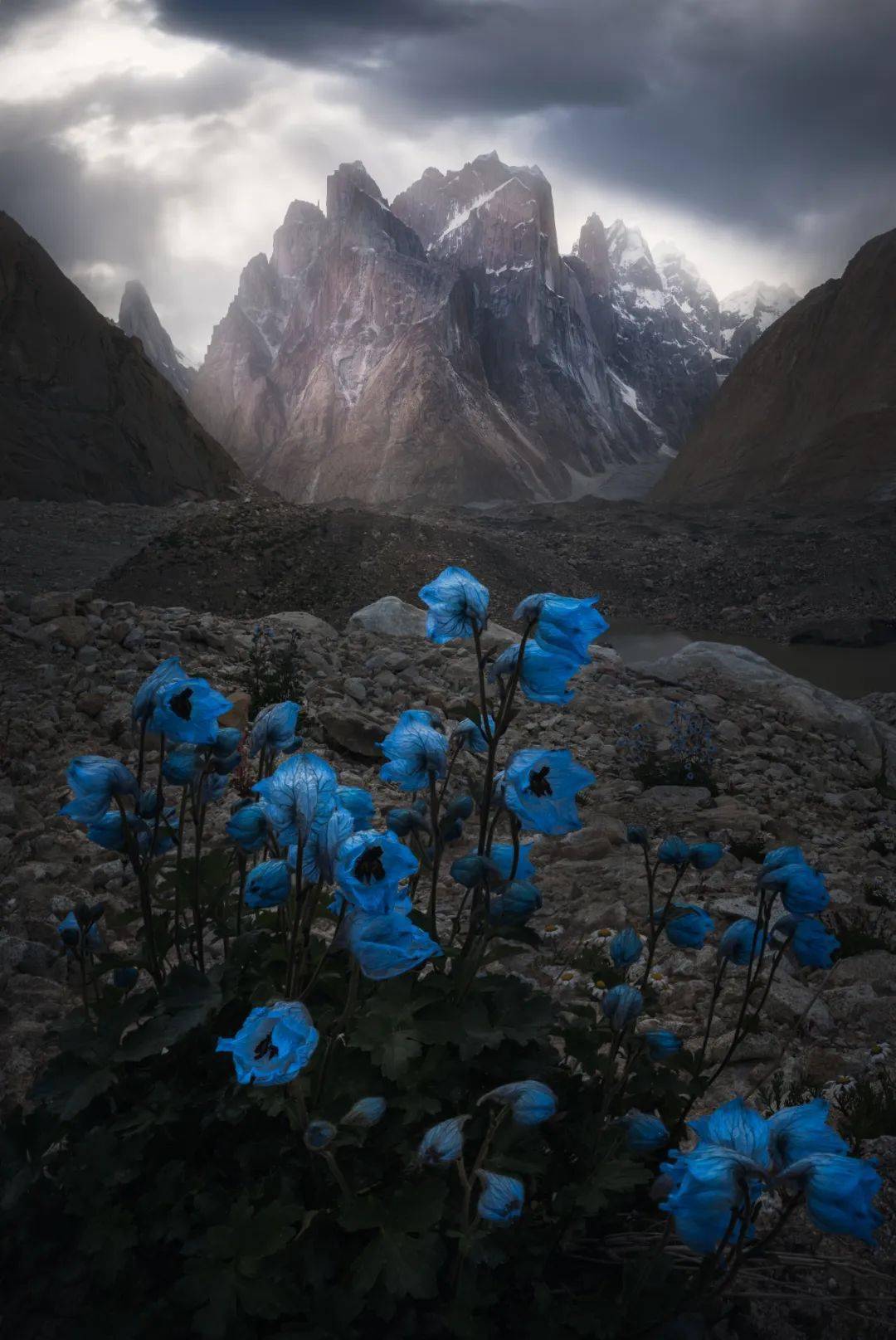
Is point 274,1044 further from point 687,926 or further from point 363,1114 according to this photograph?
point 687,926

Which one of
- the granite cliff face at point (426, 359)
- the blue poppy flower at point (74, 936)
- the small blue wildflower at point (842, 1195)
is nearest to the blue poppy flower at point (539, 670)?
the small blue wildflower at point (842, 1195)

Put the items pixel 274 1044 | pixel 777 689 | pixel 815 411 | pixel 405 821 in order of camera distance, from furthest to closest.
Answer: pixel 815 411 → pixel 777 689 → pixel 405 821 → pixel 274 1044

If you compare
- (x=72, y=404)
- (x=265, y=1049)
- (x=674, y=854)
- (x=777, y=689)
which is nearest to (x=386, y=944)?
(x=265, y=1049)

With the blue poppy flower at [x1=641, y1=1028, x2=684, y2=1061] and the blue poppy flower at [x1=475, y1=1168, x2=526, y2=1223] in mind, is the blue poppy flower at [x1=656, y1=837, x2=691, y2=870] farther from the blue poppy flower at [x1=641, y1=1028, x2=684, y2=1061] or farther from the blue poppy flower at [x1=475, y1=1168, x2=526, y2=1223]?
the blue poppy flower at [x1=475, y1=1168, x2=526, y2=1223]

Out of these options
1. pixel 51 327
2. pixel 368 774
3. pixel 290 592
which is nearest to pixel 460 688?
pixel 368 774

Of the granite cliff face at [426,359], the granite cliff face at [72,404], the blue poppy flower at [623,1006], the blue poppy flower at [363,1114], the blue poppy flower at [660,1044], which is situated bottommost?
the blue poppy flower at [660,1044]

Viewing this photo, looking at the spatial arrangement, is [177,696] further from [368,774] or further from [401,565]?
[401,565]

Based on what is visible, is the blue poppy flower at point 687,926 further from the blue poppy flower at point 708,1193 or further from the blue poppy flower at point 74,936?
the blue poppy flower at point 74,936
